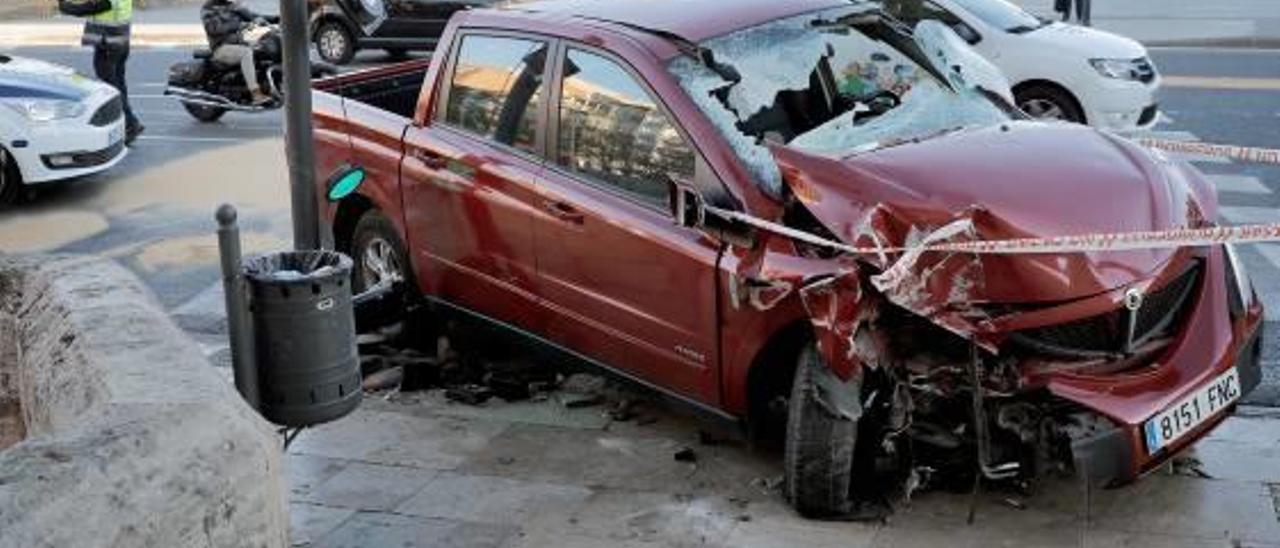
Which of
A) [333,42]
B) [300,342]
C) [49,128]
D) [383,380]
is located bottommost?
[333,42]

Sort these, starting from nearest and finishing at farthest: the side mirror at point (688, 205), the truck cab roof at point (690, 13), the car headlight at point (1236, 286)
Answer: the car headlight at point (1236, 286), the side mirror at point (688, 205), the truck cab roof at point (690, 13)

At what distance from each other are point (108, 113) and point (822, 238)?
8287mm

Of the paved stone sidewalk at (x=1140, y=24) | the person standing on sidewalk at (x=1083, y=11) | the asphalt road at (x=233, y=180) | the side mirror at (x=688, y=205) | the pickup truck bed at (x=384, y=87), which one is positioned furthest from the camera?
the person standing on sidewalk at (x=1083, y=11)

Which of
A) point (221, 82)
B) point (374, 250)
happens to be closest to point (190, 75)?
point (221, 82)

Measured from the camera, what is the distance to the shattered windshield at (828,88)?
519 cm

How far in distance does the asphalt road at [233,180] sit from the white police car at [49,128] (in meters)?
0.27

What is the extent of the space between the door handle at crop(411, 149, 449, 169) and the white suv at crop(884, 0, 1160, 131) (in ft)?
17.7

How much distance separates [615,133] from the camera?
18.2ft

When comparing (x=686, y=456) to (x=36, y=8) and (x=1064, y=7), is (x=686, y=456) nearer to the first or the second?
(x=1064, y=7)

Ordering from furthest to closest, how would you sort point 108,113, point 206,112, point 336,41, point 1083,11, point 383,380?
point 1083,11, point 336,41, point 206,112, point 108,113, point 383,380

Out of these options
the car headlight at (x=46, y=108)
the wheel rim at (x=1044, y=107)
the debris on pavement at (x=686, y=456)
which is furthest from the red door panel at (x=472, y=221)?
the wheel rim at (x=1044, y=107)

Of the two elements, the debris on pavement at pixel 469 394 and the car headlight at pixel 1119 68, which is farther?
the car headlight at pixel 1119 68

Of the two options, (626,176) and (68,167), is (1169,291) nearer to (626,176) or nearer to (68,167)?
(626,176)

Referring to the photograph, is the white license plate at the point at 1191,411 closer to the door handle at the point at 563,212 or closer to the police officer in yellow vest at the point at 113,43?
the door handle at the point at 563,212
